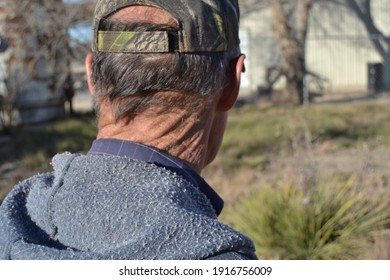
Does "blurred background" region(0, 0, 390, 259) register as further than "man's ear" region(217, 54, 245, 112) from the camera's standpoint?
Yes

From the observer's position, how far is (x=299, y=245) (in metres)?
6.22

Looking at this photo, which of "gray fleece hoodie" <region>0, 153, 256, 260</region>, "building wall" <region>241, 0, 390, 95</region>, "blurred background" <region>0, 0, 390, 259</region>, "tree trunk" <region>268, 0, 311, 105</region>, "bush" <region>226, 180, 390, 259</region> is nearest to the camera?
"gray fleece hoodie" <region>0, 153, 256, 260</region>

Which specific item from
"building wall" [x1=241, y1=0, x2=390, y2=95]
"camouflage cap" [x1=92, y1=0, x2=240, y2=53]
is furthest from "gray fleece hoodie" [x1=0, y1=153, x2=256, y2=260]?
"building wall" [x1=241, y1=0, x2=390, y2=95]

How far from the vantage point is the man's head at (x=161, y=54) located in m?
1.70

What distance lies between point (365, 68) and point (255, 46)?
175 inches

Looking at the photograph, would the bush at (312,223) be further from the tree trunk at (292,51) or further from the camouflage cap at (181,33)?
the tree trunk at (292,51)

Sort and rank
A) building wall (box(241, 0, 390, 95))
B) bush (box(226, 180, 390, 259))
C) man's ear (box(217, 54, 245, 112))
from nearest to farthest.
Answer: man's ear (box(217, 54, 245, 112)), bush (box(226, 180, 390, 259)), building wall (box(241, 0, 390, 95))

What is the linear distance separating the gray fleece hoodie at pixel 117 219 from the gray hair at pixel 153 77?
0.16 meters

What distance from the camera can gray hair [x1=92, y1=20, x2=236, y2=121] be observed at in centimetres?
170

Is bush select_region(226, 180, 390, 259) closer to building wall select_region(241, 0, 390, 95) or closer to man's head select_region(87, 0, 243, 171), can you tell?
man's head select_region(87, 0, 243, 171)

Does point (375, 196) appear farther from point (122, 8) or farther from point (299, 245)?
point (122, 8)

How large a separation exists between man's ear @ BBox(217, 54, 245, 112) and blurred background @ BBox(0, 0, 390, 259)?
3.05m
